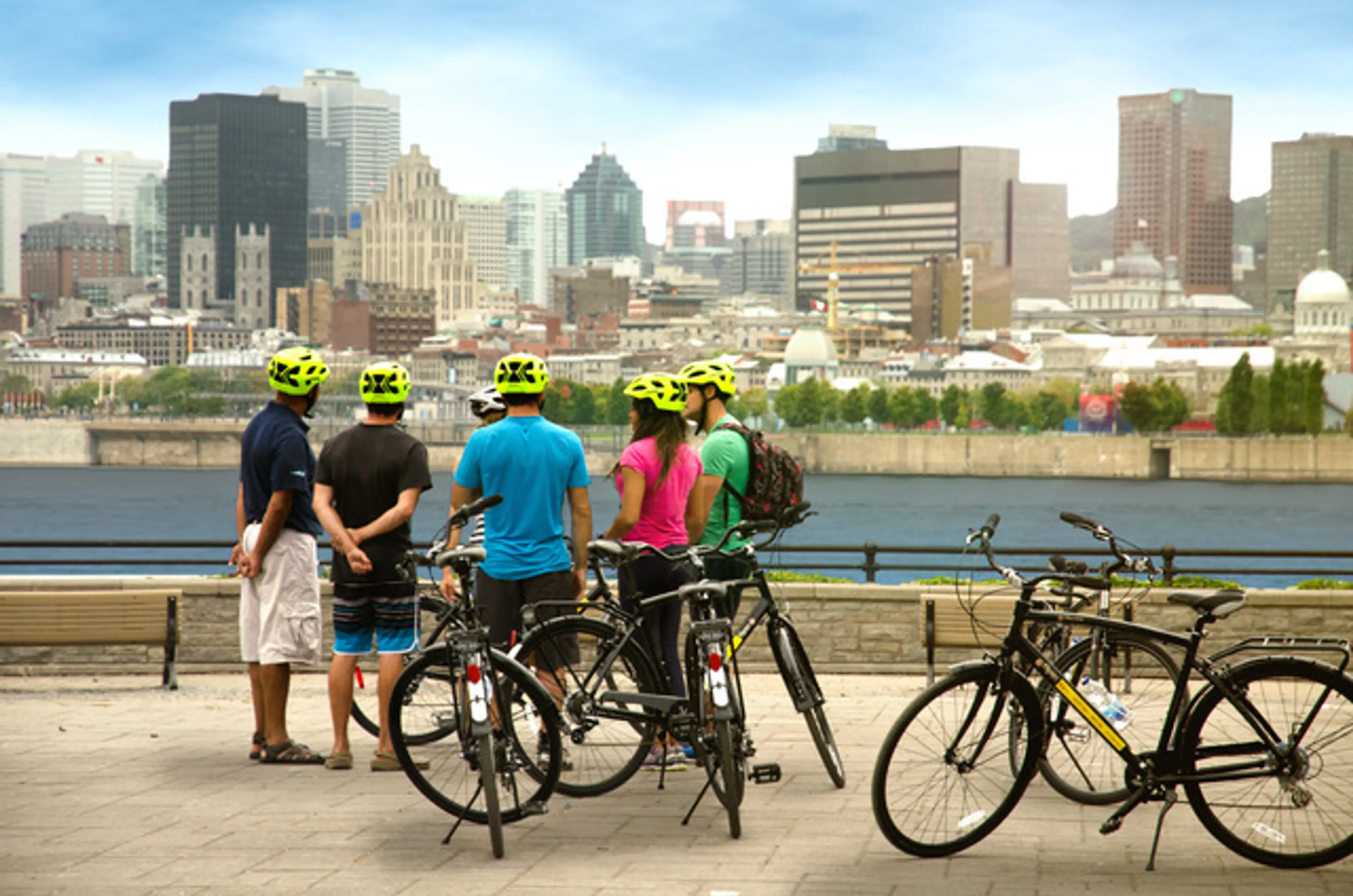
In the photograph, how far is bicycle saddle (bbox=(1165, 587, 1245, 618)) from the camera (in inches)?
249

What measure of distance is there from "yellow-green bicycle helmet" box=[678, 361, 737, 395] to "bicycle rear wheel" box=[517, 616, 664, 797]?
1363 millimetres

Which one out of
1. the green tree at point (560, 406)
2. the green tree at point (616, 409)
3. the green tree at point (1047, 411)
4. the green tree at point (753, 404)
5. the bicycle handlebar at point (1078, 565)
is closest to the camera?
the bicycle handlebar at point (1078, 565)

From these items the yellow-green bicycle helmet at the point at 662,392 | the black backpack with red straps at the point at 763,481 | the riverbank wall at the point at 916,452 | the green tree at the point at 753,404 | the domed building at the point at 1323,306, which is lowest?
the riverbank wall at the point at 916,452

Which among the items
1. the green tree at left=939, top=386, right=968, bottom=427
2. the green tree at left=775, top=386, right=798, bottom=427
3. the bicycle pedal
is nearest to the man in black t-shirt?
the bicycle pedal

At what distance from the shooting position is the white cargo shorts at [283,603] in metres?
8.30

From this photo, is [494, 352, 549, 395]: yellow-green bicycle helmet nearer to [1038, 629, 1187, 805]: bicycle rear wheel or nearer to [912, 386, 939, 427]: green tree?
[1038, 629, 1187, 805]: bicycle rear wheel

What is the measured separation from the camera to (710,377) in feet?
27.1

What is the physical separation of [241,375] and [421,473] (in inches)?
7658

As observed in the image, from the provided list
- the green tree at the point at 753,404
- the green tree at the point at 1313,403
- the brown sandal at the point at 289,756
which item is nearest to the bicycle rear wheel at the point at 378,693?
the brown sandal at the point at 289,756

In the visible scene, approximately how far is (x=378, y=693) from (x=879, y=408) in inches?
5707

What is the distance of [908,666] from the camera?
12.3m

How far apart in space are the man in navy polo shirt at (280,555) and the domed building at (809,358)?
604 ft

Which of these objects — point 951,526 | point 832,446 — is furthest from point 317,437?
point 951,526

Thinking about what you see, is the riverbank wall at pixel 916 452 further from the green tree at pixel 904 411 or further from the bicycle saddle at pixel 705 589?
the bicycle saddle at pixel 705 589
